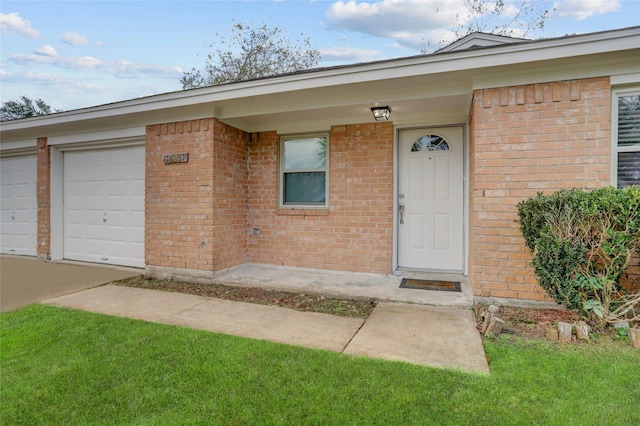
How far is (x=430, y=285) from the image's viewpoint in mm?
4750

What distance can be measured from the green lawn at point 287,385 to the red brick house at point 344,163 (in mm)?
1652

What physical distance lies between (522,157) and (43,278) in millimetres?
7154

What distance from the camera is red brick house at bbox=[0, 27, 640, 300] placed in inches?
145

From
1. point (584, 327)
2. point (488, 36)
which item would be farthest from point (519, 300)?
point (488, 36)

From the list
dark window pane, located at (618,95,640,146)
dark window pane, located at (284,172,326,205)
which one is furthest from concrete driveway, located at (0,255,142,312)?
dark window pane, located at (618,95,640,146)

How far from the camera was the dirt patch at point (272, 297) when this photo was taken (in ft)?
12.9

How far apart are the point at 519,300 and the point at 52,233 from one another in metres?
8.35

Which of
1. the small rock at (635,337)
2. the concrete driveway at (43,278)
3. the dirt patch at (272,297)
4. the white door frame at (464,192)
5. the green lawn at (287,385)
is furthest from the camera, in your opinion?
the white door frame at (464,192)

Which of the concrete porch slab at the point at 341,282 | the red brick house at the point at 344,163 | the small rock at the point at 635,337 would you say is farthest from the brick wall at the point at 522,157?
the small rock at the point at 635,337

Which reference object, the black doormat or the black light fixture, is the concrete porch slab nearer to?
the black doormat

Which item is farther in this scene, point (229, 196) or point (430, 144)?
point (229, 196)

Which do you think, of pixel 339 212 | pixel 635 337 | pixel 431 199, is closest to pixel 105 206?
pixel 339 212

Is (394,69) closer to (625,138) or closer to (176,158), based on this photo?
(625,138)

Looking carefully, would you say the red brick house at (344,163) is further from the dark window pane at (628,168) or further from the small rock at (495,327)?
the small rock at (495,327)
